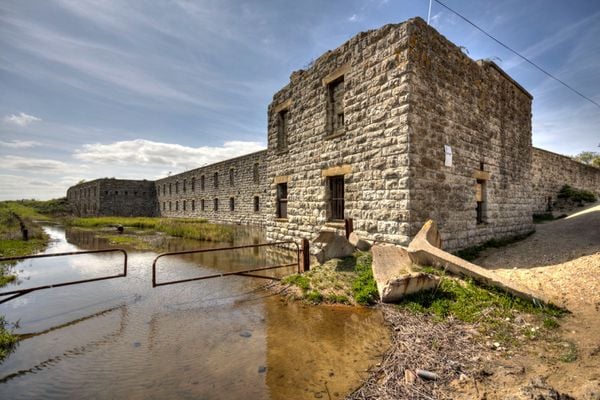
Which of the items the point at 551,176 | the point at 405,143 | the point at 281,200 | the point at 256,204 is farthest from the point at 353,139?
the point at 256,204

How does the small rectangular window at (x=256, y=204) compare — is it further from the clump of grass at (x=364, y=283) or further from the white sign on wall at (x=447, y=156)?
the white sign on wall at (x=447, y=156)

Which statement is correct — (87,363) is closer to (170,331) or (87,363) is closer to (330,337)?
(170,331)

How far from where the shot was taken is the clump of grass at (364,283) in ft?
17.6

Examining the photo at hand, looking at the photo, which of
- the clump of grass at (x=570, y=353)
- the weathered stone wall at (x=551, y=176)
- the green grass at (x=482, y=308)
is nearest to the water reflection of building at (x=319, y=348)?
the green grass at (x=482, y=308)

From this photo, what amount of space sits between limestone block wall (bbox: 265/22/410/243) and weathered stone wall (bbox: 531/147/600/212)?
13.6m

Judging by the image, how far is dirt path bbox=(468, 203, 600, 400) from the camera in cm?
276

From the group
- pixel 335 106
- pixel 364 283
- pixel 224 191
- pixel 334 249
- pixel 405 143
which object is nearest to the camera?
pixel 364 283

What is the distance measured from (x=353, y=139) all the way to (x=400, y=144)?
163cm

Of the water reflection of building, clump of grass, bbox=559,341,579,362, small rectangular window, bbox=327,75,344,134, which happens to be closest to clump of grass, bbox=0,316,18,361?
the water reflection of building

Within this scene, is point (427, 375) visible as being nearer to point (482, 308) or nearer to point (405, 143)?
point (482, 308)

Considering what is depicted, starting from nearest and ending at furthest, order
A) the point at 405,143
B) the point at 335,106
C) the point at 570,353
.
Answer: the point at 570,353, the point at 405,143, the point at 335,106

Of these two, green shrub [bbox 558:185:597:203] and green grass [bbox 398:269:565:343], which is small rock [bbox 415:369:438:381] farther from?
green shrub [bbox 558:185:597:203]

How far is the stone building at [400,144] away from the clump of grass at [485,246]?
201mm

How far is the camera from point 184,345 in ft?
13.0
